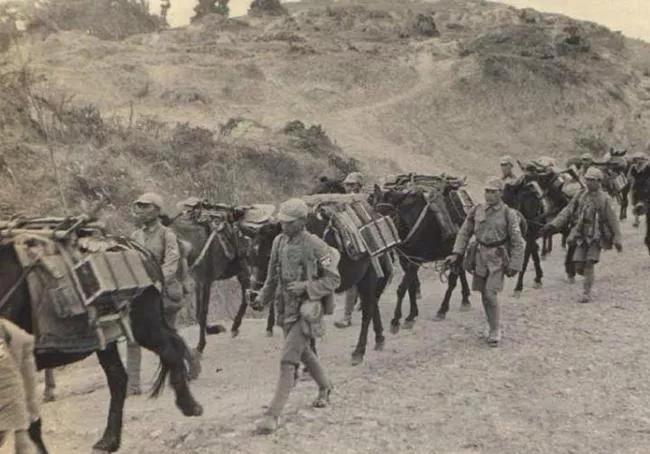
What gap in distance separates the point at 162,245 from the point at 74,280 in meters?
1.86

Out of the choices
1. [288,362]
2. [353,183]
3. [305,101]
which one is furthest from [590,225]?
[305,101]

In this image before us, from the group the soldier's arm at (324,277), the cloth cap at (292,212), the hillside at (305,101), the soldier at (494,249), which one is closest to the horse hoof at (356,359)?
the soldier at (494,249)

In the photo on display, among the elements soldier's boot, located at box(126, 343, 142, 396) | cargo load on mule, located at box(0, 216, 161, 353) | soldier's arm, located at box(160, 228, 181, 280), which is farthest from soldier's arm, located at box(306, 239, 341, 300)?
soldier's boot, located at box(126, 343, 142, 396)

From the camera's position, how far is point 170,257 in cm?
788

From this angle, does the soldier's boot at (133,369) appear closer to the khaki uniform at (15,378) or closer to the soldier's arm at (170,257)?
the soldier's arm at (170,257)

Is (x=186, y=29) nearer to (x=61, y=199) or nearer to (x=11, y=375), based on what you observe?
(x=61, y=199)

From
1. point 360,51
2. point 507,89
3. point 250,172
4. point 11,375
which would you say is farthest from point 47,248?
point 360,51

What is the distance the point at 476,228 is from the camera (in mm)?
10352

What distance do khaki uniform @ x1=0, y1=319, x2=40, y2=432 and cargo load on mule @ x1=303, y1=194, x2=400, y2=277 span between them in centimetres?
496

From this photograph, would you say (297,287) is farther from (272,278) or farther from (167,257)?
(167,257)

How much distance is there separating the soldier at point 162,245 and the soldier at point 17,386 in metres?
2.98

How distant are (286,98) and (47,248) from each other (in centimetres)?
2949

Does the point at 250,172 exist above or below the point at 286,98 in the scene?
below

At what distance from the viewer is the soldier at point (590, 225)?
40.3ft
